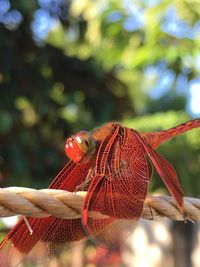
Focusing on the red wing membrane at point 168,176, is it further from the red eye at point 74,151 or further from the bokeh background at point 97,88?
the bokeh background at point 97,88

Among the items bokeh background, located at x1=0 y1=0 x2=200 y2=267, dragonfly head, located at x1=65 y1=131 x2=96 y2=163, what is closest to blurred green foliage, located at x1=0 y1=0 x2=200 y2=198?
bokeh background, located at x1=0 y1=0 x2=200 y2=267

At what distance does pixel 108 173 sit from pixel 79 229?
0.15 ft

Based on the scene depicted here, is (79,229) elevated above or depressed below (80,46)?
below

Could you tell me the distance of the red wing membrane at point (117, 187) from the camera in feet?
1.09

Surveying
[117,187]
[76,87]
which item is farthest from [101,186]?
[76,87]

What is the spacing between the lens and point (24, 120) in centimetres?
250

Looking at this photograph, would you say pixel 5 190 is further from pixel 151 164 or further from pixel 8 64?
pixel 8 64

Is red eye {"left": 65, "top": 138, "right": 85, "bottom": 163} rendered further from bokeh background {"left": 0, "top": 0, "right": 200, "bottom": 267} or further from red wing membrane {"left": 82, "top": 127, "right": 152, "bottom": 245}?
bokeh background {"left": 0, "top": 0, "right": 200, "bottom": 267}

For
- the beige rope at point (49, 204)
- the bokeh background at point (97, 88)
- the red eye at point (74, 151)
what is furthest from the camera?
the bokeh background at point (97, 88)

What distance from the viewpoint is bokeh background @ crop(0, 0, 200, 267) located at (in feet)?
4.97

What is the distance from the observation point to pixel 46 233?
1.24 feet

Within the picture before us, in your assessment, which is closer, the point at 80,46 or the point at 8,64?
the point at 8,64

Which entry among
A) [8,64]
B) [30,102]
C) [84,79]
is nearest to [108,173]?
[8,64]

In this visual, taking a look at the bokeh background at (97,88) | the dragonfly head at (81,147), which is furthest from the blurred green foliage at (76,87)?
the dragonfly head at (81,147)
